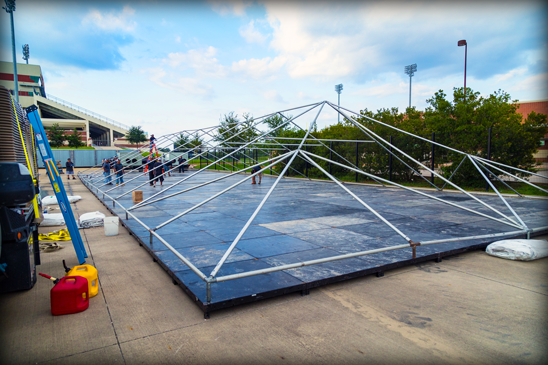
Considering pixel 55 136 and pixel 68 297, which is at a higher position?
pixel 55 136

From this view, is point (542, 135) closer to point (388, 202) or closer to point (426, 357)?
point (388, 202)

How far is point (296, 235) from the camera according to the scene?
691 cm

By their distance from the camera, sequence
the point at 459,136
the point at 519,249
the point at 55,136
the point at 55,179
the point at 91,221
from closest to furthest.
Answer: the point at 55,179 < the point at 519,249 < the point at 91,221 < the point at 459,136 < the point at 55,136

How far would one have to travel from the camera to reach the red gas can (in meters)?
3.69

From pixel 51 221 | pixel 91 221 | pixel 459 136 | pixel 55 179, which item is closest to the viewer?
pixel 55 179

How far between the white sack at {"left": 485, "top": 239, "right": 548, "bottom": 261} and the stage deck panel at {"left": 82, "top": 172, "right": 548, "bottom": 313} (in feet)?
0.97

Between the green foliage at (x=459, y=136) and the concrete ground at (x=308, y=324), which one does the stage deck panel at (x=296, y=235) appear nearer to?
the concrete ground at (x=308, y=324)

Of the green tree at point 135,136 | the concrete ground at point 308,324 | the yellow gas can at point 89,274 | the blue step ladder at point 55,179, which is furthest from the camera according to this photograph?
the green tree at point 135,136

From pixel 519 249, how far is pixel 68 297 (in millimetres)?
6814

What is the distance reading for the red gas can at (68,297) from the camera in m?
3.69

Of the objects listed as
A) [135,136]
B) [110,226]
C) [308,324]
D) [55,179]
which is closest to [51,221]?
[110,226]

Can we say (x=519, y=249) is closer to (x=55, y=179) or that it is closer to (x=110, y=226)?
(x=55, y=179)

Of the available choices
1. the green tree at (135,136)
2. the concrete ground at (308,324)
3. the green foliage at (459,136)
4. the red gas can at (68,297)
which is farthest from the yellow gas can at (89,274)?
the green tree at (135,136)

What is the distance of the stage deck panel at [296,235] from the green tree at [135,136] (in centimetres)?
6285
